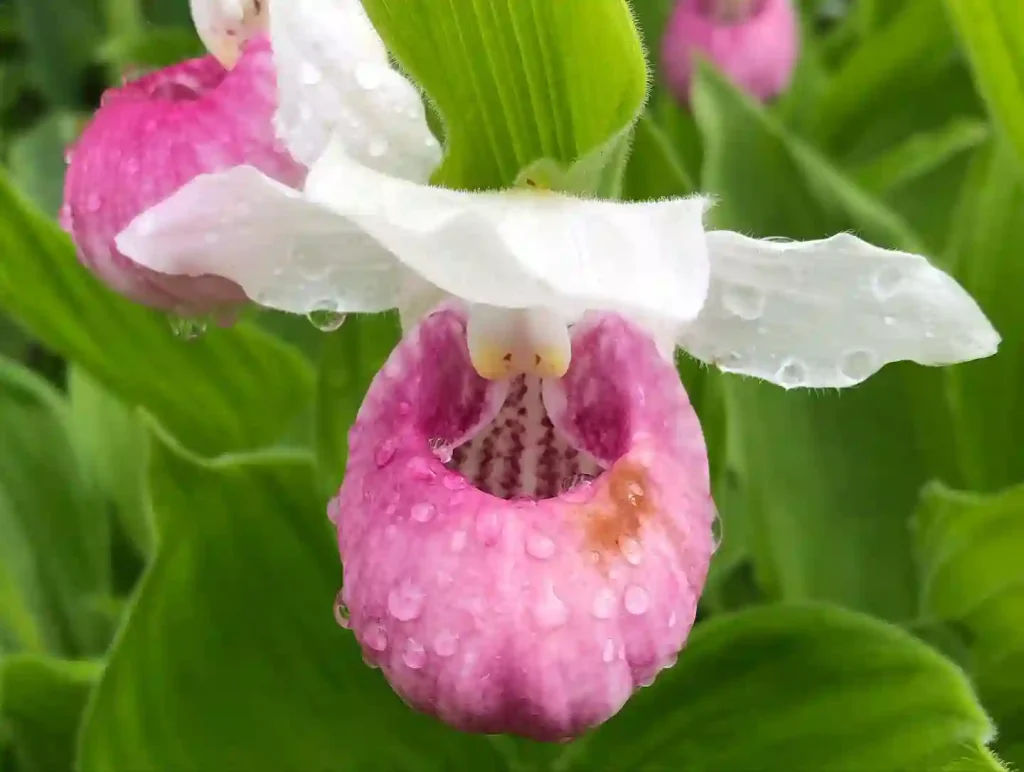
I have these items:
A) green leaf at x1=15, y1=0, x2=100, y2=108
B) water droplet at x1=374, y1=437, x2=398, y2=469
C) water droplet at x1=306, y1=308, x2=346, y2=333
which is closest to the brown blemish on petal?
water droplet at x1=374, y1=437, x2=398, y2=469

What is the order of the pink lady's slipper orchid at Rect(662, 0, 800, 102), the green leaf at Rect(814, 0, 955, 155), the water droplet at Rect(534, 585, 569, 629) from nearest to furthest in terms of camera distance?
the water droplet at Rect(534, 585, 569, 629), the pink lady's slipper orchid at Rect(662, 0, 800, 102), the green leaf at Rect(814, 0, 955, 155)

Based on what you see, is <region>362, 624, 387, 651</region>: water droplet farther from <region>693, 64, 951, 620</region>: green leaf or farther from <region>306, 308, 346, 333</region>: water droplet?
<region>693, 64, 951, 620</region>: green leaf

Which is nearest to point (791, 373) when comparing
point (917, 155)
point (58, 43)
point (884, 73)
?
point (917, 155)

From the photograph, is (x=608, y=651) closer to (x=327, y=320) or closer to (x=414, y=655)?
(x=414, y=655)

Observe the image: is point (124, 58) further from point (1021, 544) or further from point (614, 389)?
point (1021, 544)

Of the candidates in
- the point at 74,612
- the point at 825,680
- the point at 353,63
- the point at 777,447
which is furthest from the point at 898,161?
the point at 74,612
